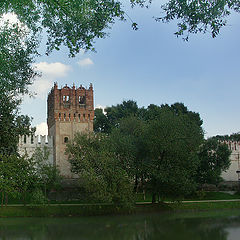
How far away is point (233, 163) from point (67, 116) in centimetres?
1865

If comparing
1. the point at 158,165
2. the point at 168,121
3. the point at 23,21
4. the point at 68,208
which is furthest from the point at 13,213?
A: the point at 23,21

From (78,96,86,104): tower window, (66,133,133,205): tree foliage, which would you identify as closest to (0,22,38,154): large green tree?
(66,133,133,205): tree foliage

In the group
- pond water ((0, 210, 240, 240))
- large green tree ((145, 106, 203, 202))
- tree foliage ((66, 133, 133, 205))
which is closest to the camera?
pond water ((0, 210, 240, 240))

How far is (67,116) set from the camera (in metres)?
36.3

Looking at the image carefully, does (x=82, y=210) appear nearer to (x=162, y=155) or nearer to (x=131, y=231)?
(x=162, y=155)

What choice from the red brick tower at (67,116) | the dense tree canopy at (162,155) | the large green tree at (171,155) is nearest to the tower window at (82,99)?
the red brick tower at (67,116)

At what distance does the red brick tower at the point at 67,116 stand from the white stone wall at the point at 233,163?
15.4 m

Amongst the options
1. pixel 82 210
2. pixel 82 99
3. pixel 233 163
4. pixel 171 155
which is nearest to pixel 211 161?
pixel 233 163

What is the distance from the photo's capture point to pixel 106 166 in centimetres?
2247

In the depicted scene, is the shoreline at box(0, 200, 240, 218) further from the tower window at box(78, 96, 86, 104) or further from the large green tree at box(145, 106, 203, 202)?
the tower window at box(78, 96, 86, 104)

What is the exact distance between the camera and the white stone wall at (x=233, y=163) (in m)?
39.1

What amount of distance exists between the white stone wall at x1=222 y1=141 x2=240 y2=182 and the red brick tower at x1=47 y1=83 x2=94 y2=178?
15444mm

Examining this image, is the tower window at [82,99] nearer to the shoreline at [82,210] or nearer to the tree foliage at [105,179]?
the tree foliage at [105,179]

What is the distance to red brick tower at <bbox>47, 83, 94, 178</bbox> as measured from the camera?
1394 inches
